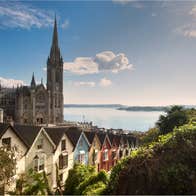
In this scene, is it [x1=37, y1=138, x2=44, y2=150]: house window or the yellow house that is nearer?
[x1=37, y1=138, x2=44, y2=150]: house window

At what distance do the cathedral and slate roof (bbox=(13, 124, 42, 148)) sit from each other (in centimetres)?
6987

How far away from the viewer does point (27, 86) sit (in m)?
97.9

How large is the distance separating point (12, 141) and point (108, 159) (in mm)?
19019

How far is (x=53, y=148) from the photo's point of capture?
22.8m

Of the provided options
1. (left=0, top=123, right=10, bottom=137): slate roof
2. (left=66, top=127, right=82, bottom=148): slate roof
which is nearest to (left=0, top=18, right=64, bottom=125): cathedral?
(left=66, top=127, right=82, bottom=148): slate roof

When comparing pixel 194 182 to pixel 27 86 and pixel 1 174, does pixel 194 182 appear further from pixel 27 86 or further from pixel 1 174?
pixel 27 86

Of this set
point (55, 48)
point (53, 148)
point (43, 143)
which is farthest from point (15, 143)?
point (55, 48)

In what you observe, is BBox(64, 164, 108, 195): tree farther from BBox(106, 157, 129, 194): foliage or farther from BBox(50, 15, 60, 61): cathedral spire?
BBox(50, 15, 60, 61): cathedral spire

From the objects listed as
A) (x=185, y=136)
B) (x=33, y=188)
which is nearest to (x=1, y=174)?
(x=33, y=188)

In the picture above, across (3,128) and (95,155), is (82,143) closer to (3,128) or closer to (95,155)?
(95,155)

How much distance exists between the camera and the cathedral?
91875 millimetres

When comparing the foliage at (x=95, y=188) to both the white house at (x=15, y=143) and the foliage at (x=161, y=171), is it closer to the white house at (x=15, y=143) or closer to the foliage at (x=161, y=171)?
the foliage at (x=161, y=171)

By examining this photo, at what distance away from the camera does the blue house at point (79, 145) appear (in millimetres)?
27062

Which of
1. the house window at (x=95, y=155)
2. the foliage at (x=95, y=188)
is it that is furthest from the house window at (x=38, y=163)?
the foliage at (x=95, y=188)
